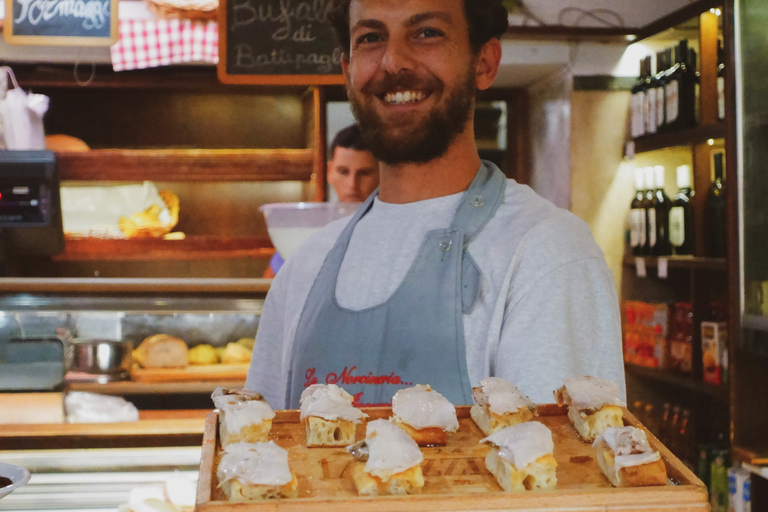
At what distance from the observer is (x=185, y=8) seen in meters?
3.45

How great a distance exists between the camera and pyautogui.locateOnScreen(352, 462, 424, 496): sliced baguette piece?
23.2 inches

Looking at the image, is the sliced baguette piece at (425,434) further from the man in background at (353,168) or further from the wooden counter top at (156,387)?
the man in background at (353,168)

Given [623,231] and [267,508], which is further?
[623,231]

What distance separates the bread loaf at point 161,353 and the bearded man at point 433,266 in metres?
1.23

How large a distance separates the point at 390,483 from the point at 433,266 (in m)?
0.75

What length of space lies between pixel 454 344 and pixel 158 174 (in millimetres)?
2911

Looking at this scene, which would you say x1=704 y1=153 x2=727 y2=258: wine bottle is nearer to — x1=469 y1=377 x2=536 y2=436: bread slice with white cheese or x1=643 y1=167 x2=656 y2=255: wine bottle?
x1=643 y1=167 x2=656 y2=255: wine bottle

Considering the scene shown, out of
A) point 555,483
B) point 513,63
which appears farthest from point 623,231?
point 555,483

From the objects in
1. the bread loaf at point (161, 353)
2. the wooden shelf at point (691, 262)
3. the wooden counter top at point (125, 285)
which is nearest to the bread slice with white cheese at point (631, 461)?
the wooden counter top at point (125, 285)

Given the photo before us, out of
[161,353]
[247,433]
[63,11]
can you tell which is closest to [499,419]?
[247,433]

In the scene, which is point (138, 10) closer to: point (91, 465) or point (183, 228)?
point (183, 228)

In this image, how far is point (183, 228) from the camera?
4.29 m

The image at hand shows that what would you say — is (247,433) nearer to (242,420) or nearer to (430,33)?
(242,420)

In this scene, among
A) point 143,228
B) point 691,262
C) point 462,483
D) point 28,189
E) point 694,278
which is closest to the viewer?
point 462,483
